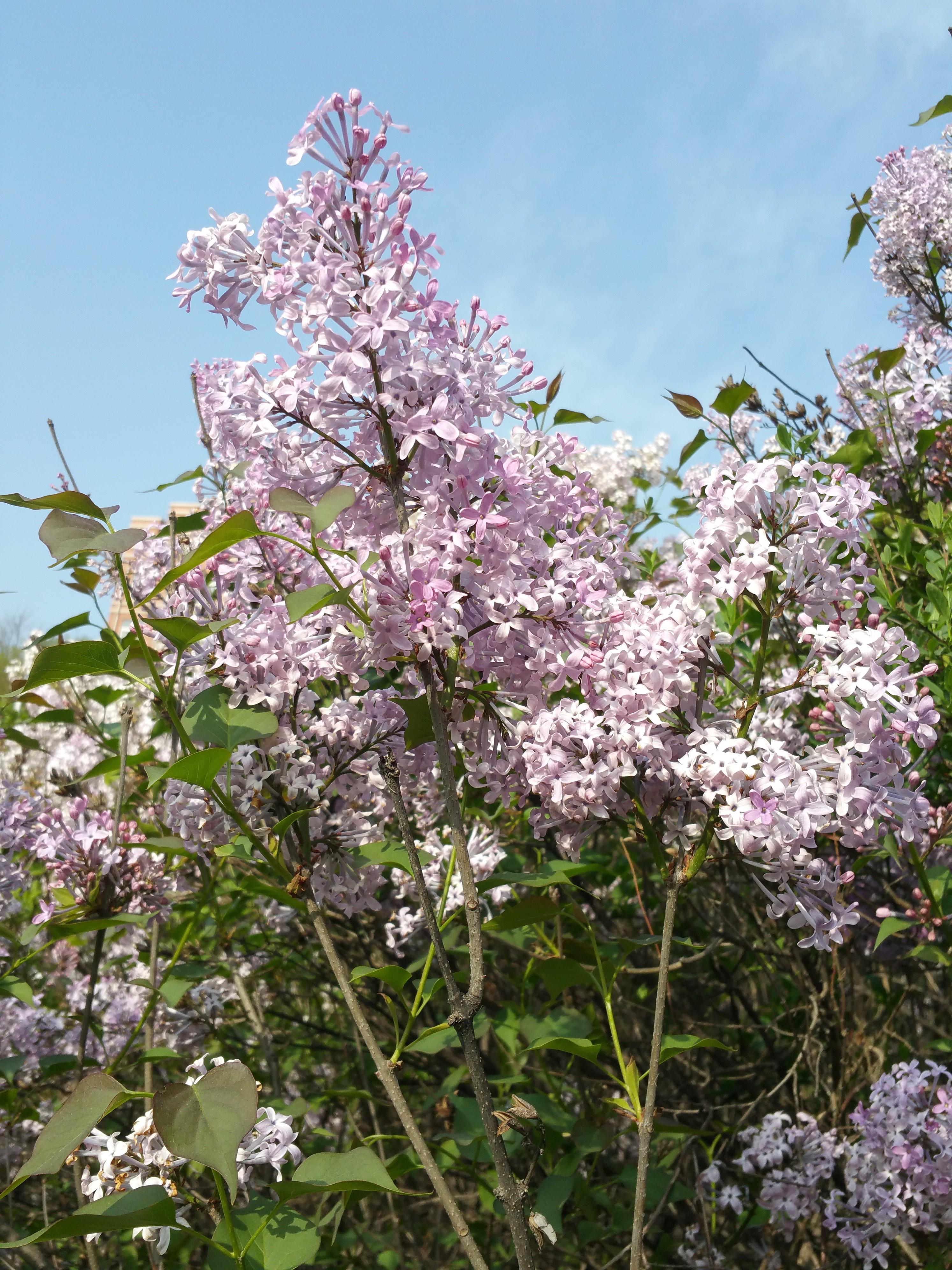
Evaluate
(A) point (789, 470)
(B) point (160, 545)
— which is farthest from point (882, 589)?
(B) point (160, 545)

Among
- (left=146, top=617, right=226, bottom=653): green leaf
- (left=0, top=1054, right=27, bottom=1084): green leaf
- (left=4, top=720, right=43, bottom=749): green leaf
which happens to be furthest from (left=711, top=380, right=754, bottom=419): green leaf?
(left=0, top=1054, right=27, bottom=1084): green leaf

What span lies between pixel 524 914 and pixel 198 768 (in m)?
0.63

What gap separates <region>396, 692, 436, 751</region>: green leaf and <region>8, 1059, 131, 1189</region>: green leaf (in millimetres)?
658

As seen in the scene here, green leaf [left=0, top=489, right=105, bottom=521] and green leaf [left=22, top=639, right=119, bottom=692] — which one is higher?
green leaf [left=0, top=489, right=105, bottom=521]

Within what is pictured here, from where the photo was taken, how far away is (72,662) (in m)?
1.43

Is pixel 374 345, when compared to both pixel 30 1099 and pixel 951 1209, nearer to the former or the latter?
pixel 951 1209

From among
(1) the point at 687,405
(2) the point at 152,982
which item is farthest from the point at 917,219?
(2) the point at 152,982

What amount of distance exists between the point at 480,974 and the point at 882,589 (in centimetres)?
170

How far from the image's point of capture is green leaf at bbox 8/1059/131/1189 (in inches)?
43.9

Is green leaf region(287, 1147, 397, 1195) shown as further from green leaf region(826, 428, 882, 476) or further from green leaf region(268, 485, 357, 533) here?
green leaf region(826, 428, 882, 476)

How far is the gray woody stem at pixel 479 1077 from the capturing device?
3.96 feet

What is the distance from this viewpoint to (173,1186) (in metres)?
1.62

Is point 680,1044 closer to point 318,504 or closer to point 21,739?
point 318,504

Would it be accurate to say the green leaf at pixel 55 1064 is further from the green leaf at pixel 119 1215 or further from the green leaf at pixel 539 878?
the green leaf at pixel 539 878
